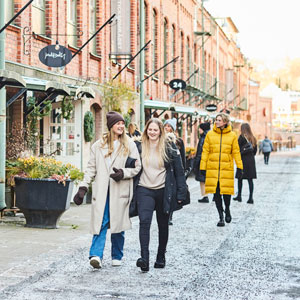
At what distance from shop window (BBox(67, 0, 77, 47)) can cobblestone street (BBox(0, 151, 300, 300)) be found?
774 cm

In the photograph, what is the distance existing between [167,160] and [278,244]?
295cm

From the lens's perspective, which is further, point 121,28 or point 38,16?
point 121,28

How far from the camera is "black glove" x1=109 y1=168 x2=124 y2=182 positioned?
8086 mm

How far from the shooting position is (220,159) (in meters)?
12.4

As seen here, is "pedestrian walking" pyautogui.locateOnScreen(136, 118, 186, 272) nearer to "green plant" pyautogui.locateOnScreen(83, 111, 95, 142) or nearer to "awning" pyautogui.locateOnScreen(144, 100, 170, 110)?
"green plant" pyautogui.locateOnScreen(83, 111, 95, 142)

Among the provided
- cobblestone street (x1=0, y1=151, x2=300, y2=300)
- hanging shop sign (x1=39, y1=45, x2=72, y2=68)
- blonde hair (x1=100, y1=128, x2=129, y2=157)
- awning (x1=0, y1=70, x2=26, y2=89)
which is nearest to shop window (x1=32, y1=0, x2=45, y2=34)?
hanging shop sign (x1=39, y1=45, x2=72, y2=68)

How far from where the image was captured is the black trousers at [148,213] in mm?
8156

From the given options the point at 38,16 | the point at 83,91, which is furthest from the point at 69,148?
the point at 38,16

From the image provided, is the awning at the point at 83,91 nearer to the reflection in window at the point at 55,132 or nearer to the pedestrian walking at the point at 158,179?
the reflection in window at the point at 55,132

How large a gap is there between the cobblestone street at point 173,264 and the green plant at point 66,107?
15.2ft

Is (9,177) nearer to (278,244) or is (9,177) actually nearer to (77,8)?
(278,244)

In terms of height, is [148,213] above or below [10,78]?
below

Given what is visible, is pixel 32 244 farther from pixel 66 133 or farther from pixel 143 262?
pixel 66 133

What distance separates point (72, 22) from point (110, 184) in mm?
12785
